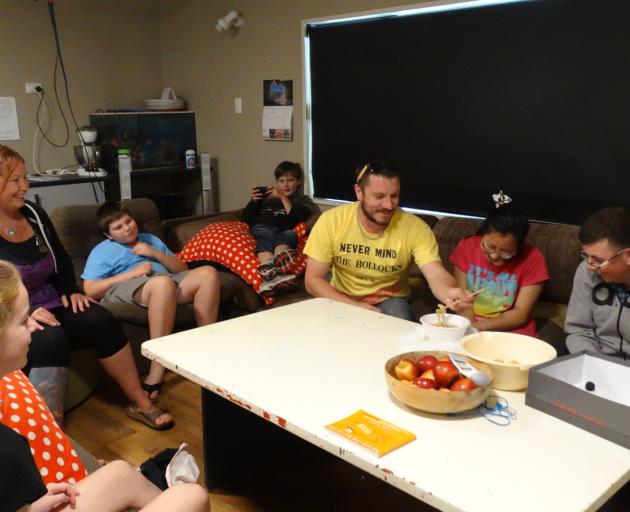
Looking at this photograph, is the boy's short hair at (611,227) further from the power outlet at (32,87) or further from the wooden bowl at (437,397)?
the power outlet at (32,87)

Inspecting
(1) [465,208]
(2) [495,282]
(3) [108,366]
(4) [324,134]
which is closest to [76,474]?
(3) [108,366]

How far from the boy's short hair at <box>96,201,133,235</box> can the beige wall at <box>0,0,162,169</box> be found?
1762mm

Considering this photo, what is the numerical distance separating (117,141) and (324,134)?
1.61m

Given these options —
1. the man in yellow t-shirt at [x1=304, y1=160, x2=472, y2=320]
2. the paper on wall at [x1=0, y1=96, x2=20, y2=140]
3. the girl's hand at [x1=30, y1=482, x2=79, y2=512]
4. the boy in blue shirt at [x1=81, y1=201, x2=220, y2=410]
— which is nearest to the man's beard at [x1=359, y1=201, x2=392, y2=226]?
the man in yellow t-shirt at [x1=304, y1=160, x2=472, y2=320]

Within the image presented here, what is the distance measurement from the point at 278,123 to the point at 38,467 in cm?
323

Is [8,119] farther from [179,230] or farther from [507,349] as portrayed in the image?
[507,349]

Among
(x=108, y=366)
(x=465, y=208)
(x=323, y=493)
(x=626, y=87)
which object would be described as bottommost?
(x=323, y=493)

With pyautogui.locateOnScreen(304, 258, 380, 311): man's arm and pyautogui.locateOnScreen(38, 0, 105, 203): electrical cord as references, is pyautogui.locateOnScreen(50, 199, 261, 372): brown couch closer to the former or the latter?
pyautogui.locateOnScreen(304, 258, 380, 311): man's arm

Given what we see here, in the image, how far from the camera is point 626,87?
281 cm

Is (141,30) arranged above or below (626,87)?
above

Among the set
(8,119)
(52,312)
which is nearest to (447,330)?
(52,312)

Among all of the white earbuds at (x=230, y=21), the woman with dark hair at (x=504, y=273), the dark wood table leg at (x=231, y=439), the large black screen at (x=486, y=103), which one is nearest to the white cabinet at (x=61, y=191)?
the white earbuds at (x=230, y=21)

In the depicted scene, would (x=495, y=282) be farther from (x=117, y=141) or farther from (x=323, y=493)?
(x=117, y=141)

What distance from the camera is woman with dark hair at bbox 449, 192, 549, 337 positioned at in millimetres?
2447
